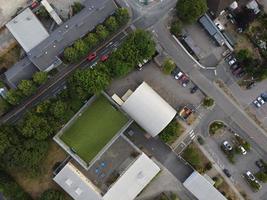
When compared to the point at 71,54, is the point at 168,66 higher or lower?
lower

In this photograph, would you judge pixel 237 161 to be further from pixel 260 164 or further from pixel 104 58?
pixel 104 58

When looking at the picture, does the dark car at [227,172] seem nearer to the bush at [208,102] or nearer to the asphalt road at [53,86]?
the bush at [208,102]

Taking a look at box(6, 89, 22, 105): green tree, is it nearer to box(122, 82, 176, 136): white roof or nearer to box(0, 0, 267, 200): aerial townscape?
box(0, 0, 267, 200): aerial townscape

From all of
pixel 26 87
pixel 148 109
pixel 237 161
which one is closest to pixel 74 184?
pixel 148 109

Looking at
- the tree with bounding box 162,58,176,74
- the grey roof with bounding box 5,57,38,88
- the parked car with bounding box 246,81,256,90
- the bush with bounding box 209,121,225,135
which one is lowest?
the bush with bounding box 209,121,225,135

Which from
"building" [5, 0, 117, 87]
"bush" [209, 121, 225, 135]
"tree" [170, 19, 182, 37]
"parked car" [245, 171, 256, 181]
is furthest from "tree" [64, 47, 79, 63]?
"parked car" [245, 171, 256, 181]

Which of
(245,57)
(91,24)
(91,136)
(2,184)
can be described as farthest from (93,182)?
(245,57)

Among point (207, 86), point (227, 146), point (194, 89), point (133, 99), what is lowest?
point (227, 146)
